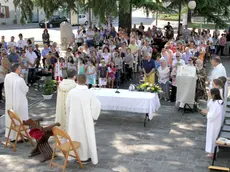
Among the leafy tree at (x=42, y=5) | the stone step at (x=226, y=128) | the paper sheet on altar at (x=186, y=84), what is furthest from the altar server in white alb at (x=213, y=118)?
the leafy tree at (x=42, y=5)

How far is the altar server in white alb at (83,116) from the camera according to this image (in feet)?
23.5

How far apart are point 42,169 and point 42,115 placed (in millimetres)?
3551

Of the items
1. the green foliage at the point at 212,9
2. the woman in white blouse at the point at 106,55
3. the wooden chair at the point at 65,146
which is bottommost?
the wooden chair at the point at 65,146

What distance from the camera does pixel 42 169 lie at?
23.7 ft

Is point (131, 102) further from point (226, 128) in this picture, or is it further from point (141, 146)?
point (226, 128)

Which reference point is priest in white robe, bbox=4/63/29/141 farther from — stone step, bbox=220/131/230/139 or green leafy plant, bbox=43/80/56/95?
stone step, bbox=220/131/230/139

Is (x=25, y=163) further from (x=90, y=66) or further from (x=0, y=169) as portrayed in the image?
(x=90, y=66)

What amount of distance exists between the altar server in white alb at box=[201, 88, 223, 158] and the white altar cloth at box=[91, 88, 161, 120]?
2185 millimetres

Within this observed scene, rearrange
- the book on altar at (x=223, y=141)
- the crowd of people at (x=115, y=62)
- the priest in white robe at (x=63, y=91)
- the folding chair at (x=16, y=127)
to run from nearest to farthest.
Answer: the book on altar at (x=223, y=141) < the folding chair at (x=16, y=127) < the priest in white robe at (x=63, y=91) < the crowd of people at (x=115, y=62)

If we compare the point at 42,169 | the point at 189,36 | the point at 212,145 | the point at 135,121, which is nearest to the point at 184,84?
the point at 135,121

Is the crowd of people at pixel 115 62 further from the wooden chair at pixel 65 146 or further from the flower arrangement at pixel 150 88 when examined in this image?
the wooden chair at pixel 65 146

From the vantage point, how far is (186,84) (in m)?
10.7

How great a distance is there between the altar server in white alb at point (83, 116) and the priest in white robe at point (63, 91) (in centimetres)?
93

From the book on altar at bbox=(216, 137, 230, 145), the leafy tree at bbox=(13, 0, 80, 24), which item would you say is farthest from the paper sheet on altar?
the leafy tree at bbox=(13, 0, 80, 24)
